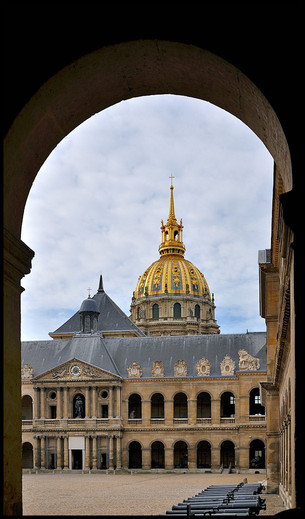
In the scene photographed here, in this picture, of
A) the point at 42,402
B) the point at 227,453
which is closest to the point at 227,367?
the point at 227,453

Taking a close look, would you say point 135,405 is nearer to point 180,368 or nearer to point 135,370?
point 135,370

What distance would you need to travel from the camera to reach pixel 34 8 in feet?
20.6

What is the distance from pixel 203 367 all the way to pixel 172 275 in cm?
4336

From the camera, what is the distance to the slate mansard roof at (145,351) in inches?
2512

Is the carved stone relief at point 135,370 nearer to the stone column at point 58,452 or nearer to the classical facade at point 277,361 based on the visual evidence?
the stone column at point 58,452

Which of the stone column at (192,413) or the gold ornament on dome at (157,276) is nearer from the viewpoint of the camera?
the stone column at (192,413)

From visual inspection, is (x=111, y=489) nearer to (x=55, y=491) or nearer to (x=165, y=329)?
(x=55, y=491)

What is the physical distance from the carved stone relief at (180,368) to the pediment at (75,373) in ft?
17.6

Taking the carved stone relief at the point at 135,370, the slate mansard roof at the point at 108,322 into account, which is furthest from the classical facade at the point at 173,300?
the carved stone relief at the point at 135,370

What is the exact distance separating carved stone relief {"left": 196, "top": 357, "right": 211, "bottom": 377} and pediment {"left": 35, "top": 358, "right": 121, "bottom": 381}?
7.41 m

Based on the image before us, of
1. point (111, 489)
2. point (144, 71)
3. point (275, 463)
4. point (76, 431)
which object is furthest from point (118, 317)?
point (144, 71)

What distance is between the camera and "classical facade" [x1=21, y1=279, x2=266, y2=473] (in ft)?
202

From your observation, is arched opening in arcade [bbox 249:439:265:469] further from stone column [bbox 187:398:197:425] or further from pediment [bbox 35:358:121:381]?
pediment [bbox 35:358:121:381]

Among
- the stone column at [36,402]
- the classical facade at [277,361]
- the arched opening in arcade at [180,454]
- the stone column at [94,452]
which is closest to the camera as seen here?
the classical facade at [277,361]
